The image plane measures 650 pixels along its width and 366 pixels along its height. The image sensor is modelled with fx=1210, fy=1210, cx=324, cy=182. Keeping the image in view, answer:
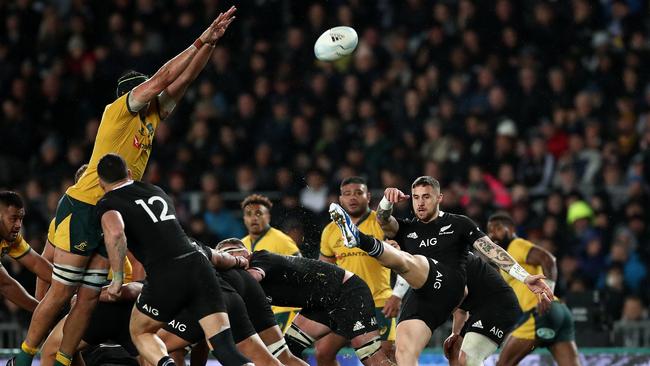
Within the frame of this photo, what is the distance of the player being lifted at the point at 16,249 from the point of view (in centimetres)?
1025

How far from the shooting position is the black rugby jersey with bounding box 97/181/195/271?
8.58 m

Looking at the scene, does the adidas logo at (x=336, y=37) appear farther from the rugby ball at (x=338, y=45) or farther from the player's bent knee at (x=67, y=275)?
the player's bent knee at (x=67, y=275)

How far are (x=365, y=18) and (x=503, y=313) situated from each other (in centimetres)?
764

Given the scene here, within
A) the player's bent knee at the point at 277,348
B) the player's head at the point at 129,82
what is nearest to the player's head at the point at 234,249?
the player's bent knee at the point at 277,348

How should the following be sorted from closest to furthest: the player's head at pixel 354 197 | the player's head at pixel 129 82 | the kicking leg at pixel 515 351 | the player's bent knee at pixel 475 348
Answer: the player's head at pixel 129 82 < the player's bent knee at pixel 475 348 < the player's head at pixel 354 197 < the kicking leg at pixel 515 351

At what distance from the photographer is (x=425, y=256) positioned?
33.7ft

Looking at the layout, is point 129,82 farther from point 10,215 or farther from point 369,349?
point 369,349

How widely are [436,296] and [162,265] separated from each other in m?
2.57

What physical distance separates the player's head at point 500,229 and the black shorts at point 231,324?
364 centimetres

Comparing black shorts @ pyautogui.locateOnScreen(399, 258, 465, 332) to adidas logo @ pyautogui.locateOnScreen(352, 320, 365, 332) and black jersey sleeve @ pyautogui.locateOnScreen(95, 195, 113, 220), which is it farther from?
black jersey sleeve @ pyautogui.locateOnScreen(95, 195, 113, 220)

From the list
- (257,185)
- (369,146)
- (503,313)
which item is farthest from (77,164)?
(503,313)

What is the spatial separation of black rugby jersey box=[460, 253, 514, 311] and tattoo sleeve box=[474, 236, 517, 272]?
1.68 ft

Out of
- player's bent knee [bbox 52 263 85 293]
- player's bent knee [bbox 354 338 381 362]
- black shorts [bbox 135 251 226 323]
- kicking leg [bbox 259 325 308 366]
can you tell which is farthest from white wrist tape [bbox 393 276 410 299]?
player's bent knee [bbox 52 263 85 293]

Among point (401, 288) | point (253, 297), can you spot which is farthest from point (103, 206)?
point (401, 288)
